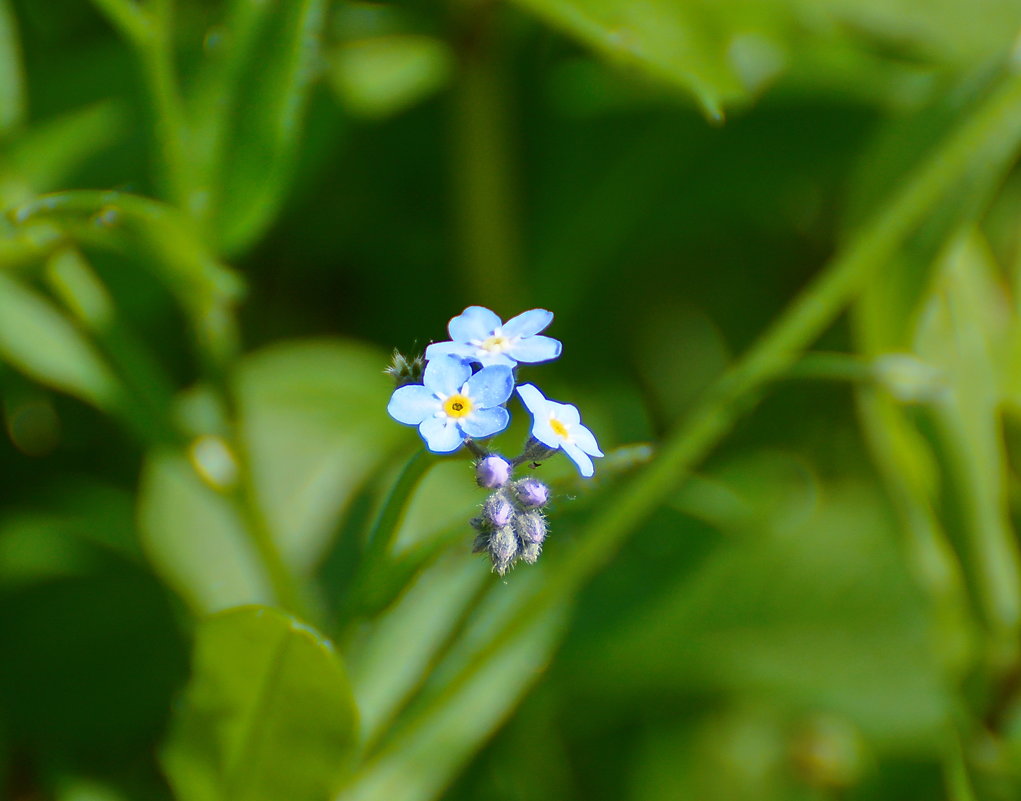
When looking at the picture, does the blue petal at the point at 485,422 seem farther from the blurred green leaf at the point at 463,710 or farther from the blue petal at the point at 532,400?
the blurred green leaf at the point at 463,710

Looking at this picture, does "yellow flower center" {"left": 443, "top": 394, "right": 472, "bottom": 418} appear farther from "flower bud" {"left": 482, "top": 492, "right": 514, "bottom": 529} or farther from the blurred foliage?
the blurred foliage

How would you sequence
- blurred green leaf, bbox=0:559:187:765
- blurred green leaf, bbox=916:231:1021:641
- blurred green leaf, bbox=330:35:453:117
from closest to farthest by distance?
blurred green leaf, bbox=916:231:1021:641 < blurred green leaf, bbox=0:559:187:765 < blurred green leaf, bbox=330:35:453:117

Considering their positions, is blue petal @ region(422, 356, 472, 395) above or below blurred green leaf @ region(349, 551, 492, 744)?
above

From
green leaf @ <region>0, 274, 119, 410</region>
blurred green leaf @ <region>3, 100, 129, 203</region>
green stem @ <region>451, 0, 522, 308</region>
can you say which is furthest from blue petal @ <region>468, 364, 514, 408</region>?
green stem @ <region>451, 0, 522, 308</region>

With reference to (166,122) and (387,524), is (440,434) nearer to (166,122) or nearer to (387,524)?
(387,524)

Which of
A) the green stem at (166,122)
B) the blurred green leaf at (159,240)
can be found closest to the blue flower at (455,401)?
the blurred green leaf at (159,240)

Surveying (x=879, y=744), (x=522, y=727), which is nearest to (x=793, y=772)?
(x=879, y=744)

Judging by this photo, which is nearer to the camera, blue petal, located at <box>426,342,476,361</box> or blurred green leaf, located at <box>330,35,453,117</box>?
blue petal, located at <box>426,342,476,361</box>
